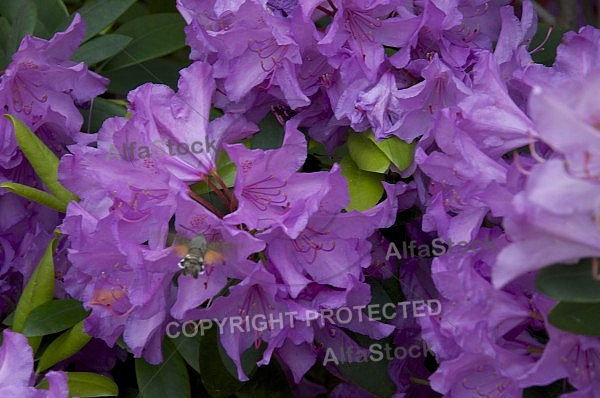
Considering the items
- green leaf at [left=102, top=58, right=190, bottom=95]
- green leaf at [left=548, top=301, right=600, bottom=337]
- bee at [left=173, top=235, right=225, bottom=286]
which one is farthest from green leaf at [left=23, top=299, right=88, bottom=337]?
green leaf at [left=548, top=301, right=600, bottom=337]

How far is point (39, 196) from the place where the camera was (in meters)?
1.16

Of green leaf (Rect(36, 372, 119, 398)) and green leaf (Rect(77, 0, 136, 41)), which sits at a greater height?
green leaf (Rect(77, 0, 136, 41))

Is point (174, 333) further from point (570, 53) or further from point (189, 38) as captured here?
point (570, 53)

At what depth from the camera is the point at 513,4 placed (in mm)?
1246

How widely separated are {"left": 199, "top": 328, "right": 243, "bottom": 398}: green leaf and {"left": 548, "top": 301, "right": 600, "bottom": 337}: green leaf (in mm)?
408

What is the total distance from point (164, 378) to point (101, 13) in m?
0.52

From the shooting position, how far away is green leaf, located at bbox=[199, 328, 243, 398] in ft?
3.62

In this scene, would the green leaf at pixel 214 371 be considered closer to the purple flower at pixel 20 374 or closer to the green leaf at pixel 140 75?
the purple flower at pixel 20 374

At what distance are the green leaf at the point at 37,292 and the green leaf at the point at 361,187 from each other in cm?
36

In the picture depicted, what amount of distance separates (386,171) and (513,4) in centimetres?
32

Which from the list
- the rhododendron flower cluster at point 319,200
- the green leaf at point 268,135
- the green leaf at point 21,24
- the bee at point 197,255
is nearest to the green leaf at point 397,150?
the rhododendron flower cluster at point 319,200

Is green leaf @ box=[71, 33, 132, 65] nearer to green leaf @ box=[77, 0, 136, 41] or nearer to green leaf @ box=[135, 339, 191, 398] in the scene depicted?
green leaf @ box=[77, 0, 136, 41]

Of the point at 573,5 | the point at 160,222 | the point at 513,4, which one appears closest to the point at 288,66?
the point at 160,222

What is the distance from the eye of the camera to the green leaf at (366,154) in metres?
1.08
